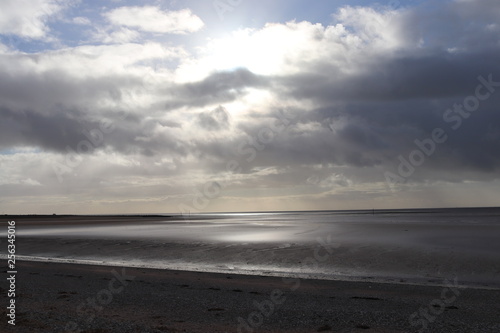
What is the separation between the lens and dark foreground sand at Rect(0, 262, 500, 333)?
1118 cm

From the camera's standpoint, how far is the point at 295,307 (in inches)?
527

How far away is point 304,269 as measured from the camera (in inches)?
909

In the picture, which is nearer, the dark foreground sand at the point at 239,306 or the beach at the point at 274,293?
the dark foreground sand at the point at 239,306

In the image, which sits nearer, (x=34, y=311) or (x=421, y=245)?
(x=34, y=311)

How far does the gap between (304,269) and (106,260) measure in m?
14.2

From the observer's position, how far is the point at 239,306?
13.6 m

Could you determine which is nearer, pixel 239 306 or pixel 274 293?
pixel 239 306

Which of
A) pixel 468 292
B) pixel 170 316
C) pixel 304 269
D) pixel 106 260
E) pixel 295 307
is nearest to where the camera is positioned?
pixel 170 316

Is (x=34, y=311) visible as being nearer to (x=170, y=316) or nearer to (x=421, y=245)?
(x=170, y=316)

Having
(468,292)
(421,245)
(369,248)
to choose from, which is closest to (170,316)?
(468,292)

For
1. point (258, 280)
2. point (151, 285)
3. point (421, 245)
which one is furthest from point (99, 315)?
point (421, 245)

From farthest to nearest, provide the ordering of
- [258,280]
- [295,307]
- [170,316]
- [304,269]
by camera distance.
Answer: [304,269]
[258,280]
[295,307]
[170,316]

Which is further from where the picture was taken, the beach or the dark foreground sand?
the beach

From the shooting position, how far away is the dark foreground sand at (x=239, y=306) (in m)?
11.2
